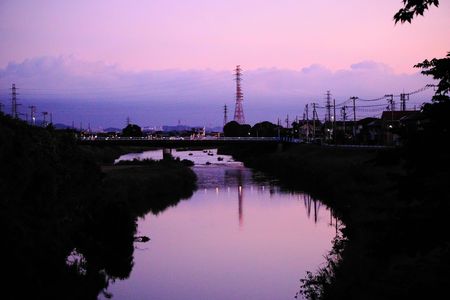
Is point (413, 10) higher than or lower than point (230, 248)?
higher

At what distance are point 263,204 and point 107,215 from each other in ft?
63.3

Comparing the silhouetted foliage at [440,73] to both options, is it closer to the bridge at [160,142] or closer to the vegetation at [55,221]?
the vegetation at [55,221]

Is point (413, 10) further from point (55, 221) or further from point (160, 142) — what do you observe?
point (160, 142)

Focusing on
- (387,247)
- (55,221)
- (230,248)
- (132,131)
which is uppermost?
(132,131)

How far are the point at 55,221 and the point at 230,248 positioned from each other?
1081 cm

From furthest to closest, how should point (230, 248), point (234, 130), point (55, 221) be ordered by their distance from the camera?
point (234, 130), point (230, 248), point (55, 221)

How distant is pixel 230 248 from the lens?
84.2 feet

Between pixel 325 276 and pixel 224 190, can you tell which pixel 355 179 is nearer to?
pixel 224 190

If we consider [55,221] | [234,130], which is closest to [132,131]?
[234,130]

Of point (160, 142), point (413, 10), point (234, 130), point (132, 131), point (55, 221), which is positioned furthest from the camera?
point (132, 131)

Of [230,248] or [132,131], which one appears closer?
[230,248]

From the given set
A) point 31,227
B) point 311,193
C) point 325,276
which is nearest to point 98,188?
point 31,227

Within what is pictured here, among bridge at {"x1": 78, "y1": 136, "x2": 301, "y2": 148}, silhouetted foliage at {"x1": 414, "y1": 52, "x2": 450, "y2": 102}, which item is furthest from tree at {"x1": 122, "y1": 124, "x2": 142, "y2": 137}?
silhouetted foliage at {"x1": 414, "y1": 52, "x2": 450, "y2": 102}

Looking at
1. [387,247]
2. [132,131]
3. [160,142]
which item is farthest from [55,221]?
[132,131]
